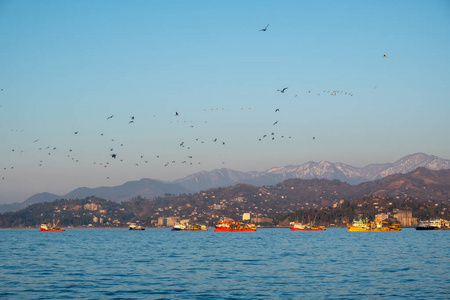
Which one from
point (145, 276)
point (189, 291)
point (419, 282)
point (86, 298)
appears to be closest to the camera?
point (86, 298)

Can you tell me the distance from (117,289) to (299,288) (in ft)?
46.9

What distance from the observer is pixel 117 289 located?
43688 millimetres

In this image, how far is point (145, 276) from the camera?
52344 millimetres

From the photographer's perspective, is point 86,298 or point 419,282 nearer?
point 86,298

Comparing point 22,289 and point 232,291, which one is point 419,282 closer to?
point 232,291

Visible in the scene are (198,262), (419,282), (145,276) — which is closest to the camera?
(419,282)

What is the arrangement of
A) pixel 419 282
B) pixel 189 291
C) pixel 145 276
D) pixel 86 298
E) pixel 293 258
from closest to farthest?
pixel 86 298 → pixel 189 291 → pixel 419 282 → pixel 145 276 → pixel 293 258

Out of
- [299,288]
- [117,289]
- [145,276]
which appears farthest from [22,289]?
[299,288]

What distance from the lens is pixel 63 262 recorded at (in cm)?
7081

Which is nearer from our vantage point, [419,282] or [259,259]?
[419,282]

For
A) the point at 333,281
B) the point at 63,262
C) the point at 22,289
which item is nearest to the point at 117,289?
the point at 22,289

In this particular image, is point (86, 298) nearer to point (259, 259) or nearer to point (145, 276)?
point (145, 276)

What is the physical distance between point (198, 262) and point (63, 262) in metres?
17.6

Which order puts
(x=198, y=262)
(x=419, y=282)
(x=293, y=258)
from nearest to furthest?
(x=419, y=282) < (x=198, y=262) < (x=293, y=258)
